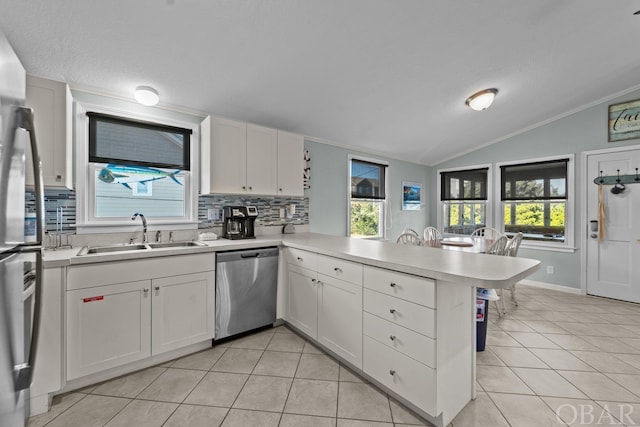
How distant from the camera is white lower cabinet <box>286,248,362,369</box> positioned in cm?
192

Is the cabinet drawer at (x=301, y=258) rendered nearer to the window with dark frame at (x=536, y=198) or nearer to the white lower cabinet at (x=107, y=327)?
the white lower cabinet at (x=107, y=327)

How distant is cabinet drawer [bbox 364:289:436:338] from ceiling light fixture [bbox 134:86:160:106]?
2.45m

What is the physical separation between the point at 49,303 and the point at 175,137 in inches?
69.9

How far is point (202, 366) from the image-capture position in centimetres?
207

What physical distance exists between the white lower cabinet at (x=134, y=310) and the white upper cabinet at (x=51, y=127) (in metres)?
0.69

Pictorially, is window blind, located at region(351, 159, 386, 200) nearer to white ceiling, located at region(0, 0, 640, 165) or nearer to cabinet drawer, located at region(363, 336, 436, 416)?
white ceiling, located at region(0, 0, 640, 165)

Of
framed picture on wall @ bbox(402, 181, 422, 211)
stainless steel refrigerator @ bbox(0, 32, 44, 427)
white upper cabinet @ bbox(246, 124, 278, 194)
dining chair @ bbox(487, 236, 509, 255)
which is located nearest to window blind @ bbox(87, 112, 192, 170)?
white upper cabinet @ bbox(246, 124, 278, 194)

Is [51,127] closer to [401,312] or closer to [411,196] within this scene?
[401,312]

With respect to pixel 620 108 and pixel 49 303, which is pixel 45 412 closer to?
pixel 49 303

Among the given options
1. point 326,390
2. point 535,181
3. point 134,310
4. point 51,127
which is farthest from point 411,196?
point 51,127

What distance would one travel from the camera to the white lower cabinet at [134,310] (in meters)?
1.74

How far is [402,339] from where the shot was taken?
158cm

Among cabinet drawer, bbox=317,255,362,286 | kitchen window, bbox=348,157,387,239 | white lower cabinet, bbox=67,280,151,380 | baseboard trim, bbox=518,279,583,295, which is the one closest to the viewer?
white lower cabinet, bbox=67,280,151,380

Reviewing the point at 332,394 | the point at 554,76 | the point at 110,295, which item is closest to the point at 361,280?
the point at 332,394
